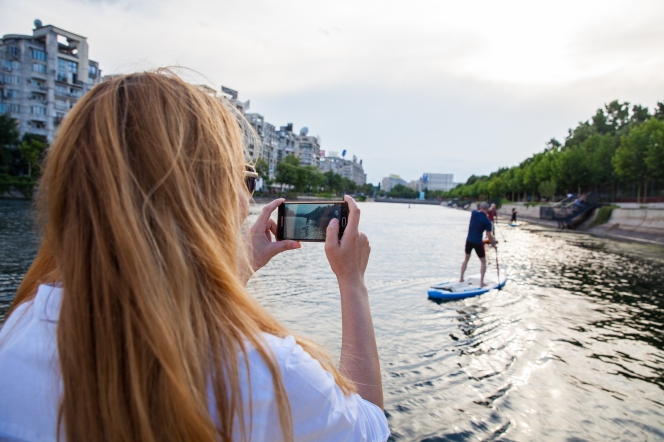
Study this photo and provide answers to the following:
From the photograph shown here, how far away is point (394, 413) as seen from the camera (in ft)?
17.5

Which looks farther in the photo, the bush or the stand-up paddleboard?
the bush

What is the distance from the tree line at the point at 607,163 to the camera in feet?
153

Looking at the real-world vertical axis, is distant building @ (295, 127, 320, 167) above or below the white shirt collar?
above

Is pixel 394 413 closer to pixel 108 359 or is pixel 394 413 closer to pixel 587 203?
pixel 108 359

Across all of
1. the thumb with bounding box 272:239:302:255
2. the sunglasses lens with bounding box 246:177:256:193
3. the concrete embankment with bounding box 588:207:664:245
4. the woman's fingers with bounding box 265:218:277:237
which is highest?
the sunglasses lens with bounding box 246:177:256:193

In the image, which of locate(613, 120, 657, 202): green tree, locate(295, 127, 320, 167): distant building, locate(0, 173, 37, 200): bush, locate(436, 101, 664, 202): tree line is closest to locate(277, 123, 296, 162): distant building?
locate(295, 127, 320, 167): distant building

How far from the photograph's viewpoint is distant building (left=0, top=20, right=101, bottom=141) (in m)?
67.8

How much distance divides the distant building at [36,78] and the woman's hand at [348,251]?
75867 mm

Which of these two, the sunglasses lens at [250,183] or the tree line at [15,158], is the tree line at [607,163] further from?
the tree line at [15,158]

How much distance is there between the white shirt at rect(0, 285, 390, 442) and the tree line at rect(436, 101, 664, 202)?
49261 mm

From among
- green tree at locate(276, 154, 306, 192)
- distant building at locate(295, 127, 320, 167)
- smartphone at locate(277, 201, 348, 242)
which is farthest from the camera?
distant building at locate(295, 127, 320, 167)

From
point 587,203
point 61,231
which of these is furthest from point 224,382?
point 587,203

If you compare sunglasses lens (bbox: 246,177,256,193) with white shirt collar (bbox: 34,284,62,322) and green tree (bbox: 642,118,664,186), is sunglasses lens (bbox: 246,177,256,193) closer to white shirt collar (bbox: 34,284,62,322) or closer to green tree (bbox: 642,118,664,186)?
white shirt collar (bbox: 34,284,62,322)

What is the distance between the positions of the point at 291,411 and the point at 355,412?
0.69 feet
